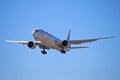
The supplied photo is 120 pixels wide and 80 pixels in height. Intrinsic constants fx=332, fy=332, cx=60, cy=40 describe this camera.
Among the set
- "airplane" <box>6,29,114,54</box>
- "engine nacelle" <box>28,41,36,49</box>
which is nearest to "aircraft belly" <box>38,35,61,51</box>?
"airplane" <box>6,29,114,54</box>

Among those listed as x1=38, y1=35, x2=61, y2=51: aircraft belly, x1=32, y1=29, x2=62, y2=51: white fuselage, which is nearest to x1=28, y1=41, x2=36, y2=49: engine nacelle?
x1=32, y1=29, x2=62, y2=51: white fuselage

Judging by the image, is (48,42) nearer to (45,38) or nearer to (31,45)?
(45,38)

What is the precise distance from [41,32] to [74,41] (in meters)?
6.08

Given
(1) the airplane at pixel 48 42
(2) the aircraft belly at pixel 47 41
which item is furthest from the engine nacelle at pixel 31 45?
(2) the aircraft belly at pixel 47 41

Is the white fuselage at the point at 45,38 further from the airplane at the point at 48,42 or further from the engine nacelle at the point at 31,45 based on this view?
the engine nacelle at the point at 31,45

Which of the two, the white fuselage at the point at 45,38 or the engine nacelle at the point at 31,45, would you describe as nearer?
the white fuselage at the point at 45,38

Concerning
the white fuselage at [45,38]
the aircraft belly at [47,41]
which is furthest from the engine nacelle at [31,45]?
the aircraft belly at [47,41]

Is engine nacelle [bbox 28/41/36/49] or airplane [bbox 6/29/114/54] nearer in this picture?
airplane [bbox 6/29/114/54]

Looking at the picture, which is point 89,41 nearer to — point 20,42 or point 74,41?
point 74,41

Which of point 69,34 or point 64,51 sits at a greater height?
point 69,34

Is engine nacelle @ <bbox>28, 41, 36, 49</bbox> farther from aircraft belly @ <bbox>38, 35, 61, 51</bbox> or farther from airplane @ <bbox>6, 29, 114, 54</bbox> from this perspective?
aircraft belly @ <bbox>38, 35, 61, 51</bbox>

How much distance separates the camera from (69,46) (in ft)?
184

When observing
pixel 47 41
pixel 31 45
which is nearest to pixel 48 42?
pixel 47 41

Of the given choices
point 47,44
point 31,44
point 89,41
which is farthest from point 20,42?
point 89,41
